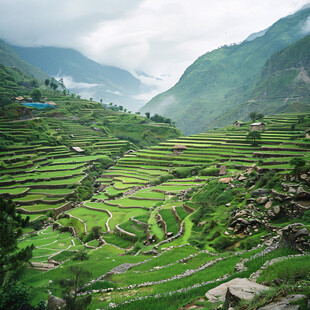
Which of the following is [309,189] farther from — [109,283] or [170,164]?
[170,164]

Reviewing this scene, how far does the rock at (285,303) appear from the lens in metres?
4.42

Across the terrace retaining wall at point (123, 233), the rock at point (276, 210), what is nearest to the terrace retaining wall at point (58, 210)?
the terrace retaining wall at point (123, 233)

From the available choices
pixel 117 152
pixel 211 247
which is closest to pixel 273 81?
pixel 117 152

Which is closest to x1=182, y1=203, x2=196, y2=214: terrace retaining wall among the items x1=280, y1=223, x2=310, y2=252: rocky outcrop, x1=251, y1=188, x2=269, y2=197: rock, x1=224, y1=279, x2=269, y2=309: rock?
x1=251, y1=188, x2=269, y2=197: rock

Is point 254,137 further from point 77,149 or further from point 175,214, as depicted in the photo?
point 77,149

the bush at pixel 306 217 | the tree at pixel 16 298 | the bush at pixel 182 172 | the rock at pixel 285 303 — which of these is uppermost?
the rock at pixel 285 303

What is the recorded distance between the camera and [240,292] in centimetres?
574

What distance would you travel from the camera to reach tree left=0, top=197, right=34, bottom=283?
8189 millimetres

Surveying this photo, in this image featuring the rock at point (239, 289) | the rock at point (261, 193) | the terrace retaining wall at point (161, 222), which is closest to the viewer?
the rock at point (239, 289)

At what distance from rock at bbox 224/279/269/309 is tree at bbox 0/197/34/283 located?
6.85m

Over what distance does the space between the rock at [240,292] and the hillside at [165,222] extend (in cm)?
22

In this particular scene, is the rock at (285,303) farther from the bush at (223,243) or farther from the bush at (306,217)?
the bush at (223,243)

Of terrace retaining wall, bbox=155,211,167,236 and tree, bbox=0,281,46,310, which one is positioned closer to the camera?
tree, bbox=0,281,46,310

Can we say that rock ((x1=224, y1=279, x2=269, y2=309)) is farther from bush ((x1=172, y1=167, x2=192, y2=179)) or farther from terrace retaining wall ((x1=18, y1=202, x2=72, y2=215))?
bush ((x1=172, y1=167, x2=192, y2=179))
